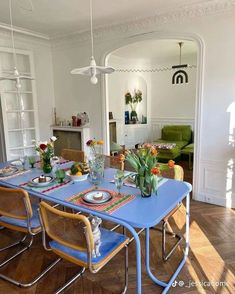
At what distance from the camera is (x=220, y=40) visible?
315cm

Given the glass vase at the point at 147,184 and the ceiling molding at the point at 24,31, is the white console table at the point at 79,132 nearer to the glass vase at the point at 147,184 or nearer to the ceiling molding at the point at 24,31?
the ceiling molding at the point at 24,31

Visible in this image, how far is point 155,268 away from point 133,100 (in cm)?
577

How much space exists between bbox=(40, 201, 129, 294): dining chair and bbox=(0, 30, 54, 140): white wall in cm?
340

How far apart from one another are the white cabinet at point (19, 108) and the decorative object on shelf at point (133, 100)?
3333 millimetres

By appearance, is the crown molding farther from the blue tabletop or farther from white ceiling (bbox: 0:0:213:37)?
the blue tabletop

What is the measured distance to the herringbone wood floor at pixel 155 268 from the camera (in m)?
2.03

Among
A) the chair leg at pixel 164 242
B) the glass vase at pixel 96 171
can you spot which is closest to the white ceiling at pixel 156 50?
the glass vase at pixel 96 171

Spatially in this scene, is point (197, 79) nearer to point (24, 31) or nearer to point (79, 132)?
point (79, 132)

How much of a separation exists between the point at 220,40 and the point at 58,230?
9.89 ft

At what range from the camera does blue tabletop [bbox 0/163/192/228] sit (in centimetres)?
162

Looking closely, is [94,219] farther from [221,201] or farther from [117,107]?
[117,107]

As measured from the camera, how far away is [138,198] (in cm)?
193

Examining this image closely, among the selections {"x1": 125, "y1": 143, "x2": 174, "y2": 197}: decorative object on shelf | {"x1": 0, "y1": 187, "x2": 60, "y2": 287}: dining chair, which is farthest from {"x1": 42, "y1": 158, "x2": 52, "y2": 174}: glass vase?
{"x1": 125, "y1": 143, "x2": 174, "y2": 197}: decorative object on shelf

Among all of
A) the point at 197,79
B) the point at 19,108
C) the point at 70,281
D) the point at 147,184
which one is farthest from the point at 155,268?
the point at 19,108
